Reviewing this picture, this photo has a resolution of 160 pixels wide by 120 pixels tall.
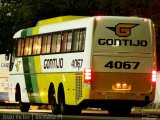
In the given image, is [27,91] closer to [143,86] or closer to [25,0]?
[143,86]

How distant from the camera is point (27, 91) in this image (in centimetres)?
3384

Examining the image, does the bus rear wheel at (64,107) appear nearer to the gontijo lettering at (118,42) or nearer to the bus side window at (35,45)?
the gontijo lettering at (118,42)

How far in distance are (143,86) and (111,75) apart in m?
1.23

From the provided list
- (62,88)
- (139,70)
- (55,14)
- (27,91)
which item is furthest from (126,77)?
(55,14)

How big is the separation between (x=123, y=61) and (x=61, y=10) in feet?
128

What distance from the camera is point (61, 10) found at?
216 feet

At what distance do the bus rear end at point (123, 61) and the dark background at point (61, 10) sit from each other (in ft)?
114

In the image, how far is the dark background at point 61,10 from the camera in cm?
6338

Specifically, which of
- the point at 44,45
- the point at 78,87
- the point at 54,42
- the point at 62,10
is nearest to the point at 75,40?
the point at 78,87

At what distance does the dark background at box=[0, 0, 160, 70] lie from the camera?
6338 centimetres

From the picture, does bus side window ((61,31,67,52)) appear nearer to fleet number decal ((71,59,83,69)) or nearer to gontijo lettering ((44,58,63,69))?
gontijo lettering ((44,58,63,69))

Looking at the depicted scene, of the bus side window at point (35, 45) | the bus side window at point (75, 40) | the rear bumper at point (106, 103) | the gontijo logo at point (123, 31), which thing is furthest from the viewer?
the bus side window at point (35, 45)

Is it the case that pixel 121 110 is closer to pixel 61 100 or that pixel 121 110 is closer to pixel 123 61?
pixel 61 100

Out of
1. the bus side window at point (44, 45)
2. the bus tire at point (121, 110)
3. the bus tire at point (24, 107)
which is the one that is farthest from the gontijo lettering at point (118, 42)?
the bus tire at point (24, 107)
